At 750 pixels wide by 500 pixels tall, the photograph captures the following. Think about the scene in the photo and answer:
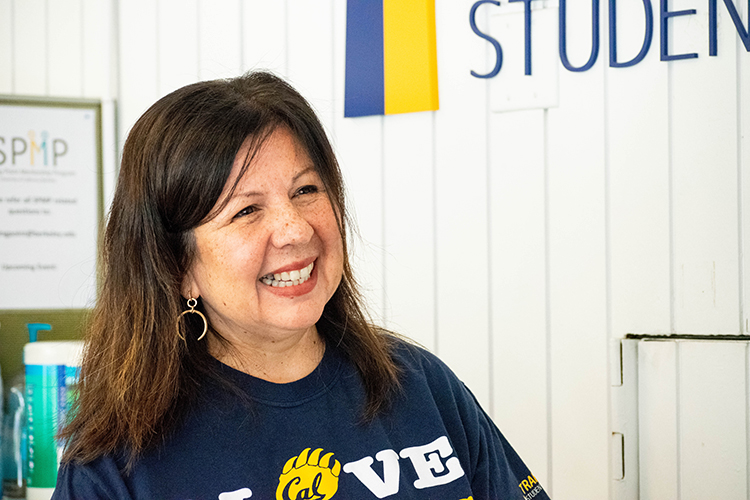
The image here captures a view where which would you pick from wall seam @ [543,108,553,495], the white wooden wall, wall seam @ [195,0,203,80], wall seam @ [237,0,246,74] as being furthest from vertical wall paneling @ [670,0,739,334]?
wall seam @ [195,0,203,80]

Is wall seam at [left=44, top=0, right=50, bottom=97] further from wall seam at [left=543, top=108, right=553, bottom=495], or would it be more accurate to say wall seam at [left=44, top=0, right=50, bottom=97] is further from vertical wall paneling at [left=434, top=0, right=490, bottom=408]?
wall seam at [left=543, top=108, right=553, bottom=495]

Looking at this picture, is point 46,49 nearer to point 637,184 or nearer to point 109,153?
point 109,153

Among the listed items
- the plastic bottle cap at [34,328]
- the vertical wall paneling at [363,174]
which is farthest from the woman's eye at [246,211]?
the plastic bottle cap at [34,328]

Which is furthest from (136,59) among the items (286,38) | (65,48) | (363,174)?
(363,174)

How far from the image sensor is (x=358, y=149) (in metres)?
1.75

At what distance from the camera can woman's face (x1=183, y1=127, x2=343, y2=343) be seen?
1.00 meters

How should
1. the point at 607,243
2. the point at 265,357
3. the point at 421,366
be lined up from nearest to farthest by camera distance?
the point at 265,357 → the point at 421,366 → the point at 607,243

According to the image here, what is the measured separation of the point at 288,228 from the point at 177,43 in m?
1.12

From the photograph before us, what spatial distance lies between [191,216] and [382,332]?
0.46 metres

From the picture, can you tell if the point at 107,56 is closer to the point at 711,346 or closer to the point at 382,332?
the point at 382,332

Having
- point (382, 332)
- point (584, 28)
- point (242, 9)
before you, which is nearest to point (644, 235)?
point (584, 28)

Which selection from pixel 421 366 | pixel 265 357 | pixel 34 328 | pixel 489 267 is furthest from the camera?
pixel 34 328

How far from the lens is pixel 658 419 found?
1.48 metres

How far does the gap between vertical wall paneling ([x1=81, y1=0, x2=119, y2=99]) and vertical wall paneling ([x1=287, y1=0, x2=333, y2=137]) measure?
493 millimetres
